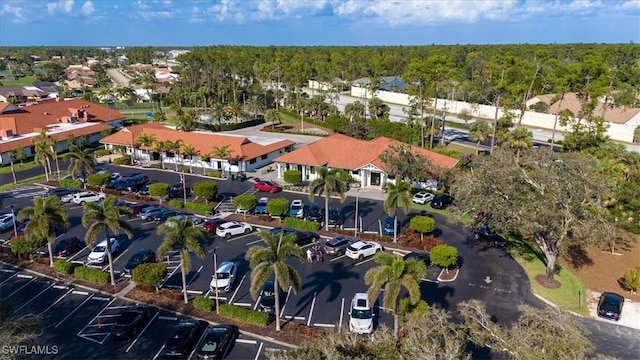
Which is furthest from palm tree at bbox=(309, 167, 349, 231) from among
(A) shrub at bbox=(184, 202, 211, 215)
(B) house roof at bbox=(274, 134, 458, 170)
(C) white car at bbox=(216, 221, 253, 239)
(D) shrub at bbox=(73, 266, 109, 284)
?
(D) shrub at bbox=(73, 266, 109, 284)

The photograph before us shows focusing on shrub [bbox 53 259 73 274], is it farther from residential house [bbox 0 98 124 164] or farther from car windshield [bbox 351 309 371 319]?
residential house [bbox 0 98 124 164]

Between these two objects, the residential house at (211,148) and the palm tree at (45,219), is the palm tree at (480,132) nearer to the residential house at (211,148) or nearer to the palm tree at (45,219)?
the residential house at (211,148)

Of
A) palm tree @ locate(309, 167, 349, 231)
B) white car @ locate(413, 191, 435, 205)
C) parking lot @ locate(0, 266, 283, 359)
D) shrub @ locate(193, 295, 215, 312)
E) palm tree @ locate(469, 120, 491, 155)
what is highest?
palm tree @ locate(469, 120, 491, 155)

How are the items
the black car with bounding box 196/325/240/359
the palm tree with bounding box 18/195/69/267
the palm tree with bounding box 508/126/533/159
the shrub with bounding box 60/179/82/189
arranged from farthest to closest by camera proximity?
the shrub with bounding box 60/179/82/189, the palm tree with bounding box 508/126/533/159, the palm tree with bounding box 18/195/69/267, the black car with bounding box 196/325/240/359

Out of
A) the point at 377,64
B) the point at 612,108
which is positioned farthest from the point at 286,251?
the point at 377,64

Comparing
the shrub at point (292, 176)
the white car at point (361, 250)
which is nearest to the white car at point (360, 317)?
the white car at point (361, 250)

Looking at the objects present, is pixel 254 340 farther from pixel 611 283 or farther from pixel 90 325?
pixel 611 283
